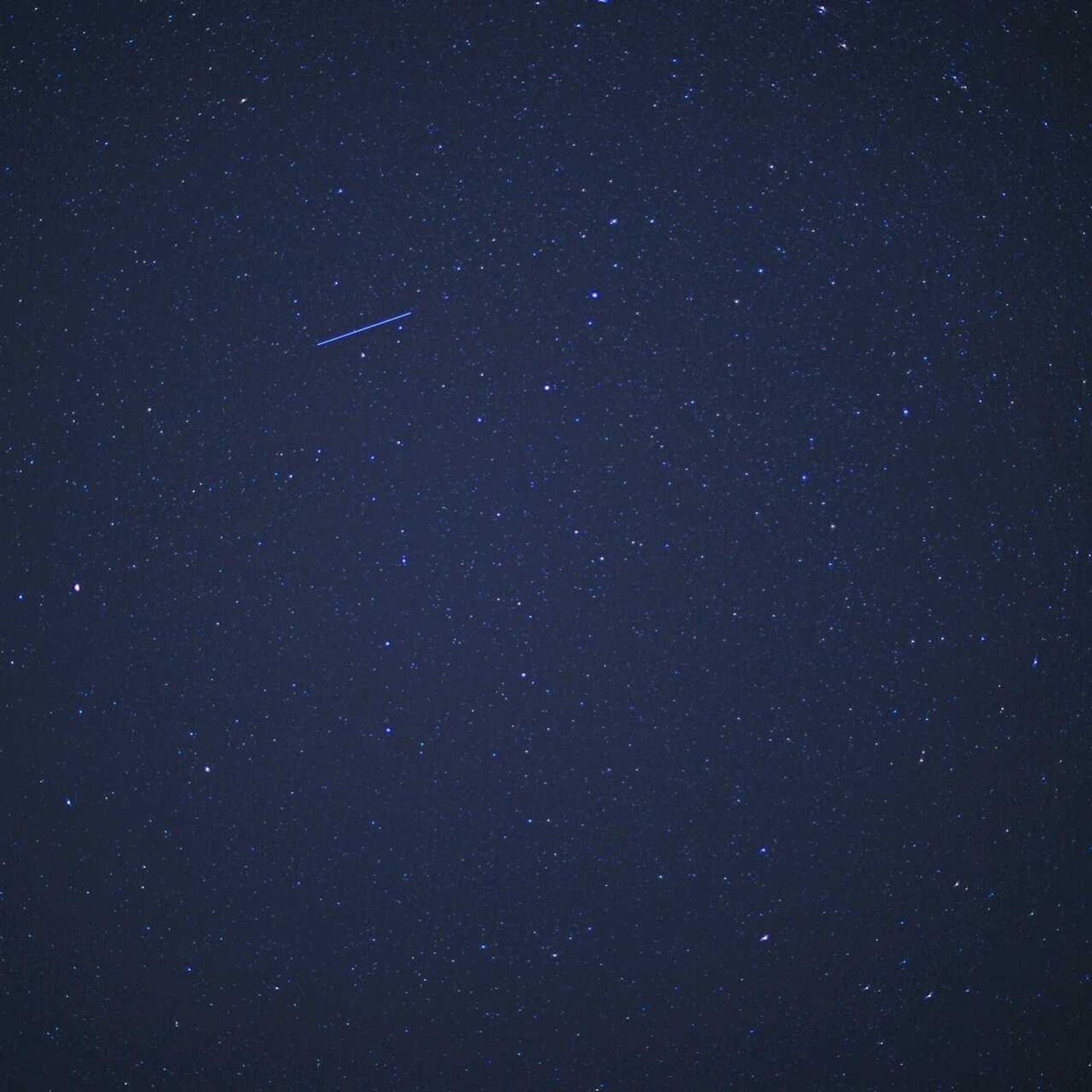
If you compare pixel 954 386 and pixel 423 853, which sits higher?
pixel 954 386

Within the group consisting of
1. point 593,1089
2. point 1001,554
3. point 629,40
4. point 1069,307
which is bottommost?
point 593,1089

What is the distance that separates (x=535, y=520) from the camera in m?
0.46

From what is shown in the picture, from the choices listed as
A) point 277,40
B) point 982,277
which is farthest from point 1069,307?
point 277,40

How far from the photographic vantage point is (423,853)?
0.48 meters

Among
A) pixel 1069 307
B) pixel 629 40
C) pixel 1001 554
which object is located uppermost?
pixel 629 40

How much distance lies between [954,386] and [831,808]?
26cm

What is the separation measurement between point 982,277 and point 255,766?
0.52m

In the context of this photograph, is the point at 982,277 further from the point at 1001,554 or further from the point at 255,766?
the point at 255,766

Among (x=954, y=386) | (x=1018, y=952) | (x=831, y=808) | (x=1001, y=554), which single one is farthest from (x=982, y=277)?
(x=1018, y=952)

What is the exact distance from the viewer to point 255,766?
0.48m

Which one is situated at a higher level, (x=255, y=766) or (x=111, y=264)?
(x=111, y=264)

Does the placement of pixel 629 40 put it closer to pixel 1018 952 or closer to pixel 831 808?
pixel 831 808

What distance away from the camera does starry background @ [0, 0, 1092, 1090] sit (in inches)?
17.8

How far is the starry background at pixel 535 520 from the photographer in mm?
453
